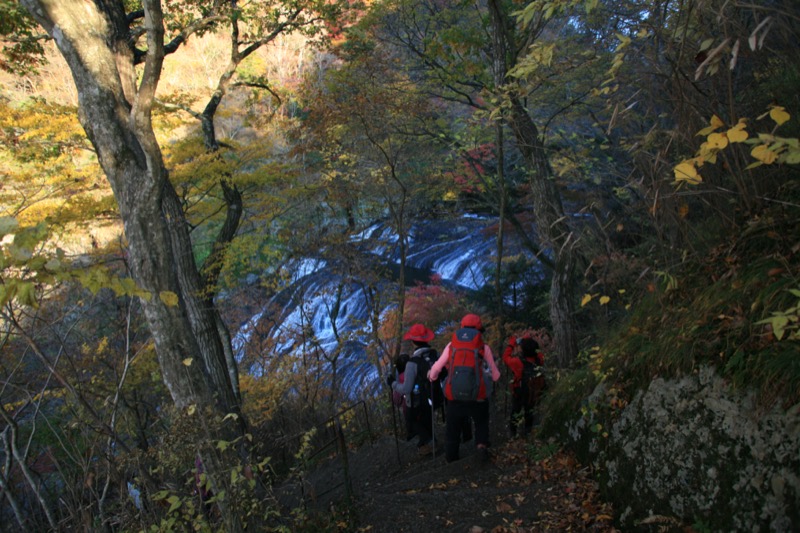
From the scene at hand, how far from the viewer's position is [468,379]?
15.9 ft

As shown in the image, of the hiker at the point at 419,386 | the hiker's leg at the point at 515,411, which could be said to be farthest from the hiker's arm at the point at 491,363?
the hiker's leg at the point at 515,411

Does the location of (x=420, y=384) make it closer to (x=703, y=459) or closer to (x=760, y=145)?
(x=703, y=459)

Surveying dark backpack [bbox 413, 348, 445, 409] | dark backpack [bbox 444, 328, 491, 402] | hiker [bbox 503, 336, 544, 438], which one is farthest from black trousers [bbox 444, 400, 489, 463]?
hiker [bbox 503, 336, 544, 438]

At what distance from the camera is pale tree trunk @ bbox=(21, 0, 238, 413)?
5.23 meters

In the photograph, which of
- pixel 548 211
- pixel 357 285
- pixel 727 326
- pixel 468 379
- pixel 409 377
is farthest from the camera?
pixel 357 285

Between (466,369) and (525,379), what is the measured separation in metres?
1.40

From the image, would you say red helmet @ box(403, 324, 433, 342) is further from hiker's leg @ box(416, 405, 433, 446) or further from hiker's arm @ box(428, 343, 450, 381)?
hiker's leg @ box(416, 405, 433, 446)

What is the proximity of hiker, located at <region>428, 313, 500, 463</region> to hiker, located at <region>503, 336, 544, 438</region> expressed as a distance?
87cm

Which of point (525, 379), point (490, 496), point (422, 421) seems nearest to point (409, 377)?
point (422, 421)

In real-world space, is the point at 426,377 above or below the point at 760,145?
below

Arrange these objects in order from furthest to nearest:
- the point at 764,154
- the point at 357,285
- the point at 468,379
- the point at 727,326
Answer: the point at 357,285
the point at 468,379
the point at 727,326
the point at 764,154

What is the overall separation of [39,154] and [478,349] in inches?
369

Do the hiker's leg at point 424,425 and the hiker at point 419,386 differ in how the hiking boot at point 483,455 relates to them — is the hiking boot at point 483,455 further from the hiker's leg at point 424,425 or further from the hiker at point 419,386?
the hiker's leg at point 424,425

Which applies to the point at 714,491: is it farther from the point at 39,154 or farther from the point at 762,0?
the point at 39,154
